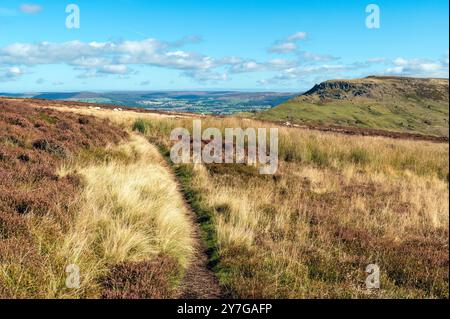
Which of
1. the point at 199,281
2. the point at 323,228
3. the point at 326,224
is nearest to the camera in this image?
the point at 199,281

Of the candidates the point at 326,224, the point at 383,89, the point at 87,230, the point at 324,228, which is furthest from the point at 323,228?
the point at 383,89

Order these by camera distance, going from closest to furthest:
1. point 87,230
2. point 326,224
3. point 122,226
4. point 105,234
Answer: point 87,230 < point 105,234 < point 122,226 < point 326,224

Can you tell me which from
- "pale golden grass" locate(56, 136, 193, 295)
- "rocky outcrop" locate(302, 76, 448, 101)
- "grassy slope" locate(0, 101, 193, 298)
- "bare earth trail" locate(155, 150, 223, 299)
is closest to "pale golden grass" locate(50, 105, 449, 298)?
"bare earth trail" locate(155, 150, 223, 299)

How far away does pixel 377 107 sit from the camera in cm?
13238

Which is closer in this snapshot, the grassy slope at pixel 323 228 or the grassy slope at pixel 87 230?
the grassy slope at pixel 87 230


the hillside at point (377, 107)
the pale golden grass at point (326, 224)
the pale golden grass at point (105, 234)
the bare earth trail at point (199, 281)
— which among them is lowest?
the bare earth trail at point (199, 281)

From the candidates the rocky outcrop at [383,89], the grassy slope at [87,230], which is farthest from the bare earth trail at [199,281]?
the rocky outcrop at [383,89]

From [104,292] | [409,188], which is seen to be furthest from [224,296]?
[409,188]

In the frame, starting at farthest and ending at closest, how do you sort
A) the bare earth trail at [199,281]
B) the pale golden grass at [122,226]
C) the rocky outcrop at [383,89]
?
the rocky outcrop at [383,89]
the pale golden grass at [122,226]
the bare earth trail at [199,281]

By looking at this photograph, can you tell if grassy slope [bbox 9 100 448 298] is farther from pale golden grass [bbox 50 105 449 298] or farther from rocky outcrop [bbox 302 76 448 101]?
rocky outcrop [bbox 302 76 448 101]

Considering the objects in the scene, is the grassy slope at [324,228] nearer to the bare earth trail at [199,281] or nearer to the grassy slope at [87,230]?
the bare earth trail at [199,281]

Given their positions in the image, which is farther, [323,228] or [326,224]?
[326,224]

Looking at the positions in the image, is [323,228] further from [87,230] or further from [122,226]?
[87,230]

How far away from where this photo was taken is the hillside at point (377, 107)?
103400mm
